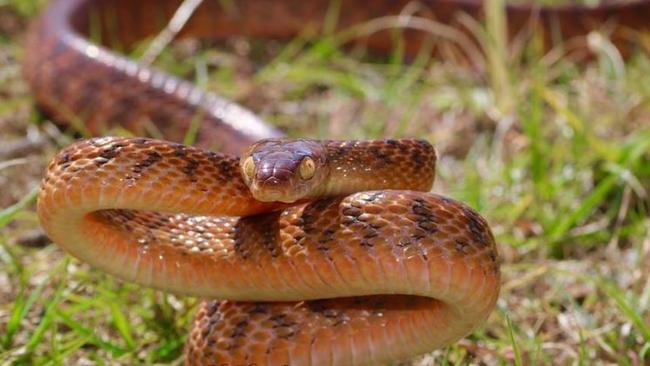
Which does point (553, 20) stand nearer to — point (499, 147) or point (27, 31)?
point (499, 147)

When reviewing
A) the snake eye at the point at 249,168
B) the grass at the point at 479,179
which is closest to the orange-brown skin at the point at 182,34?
the grass at the point at 479,179

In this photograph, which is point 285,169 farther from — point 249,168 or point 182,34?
point 182,34

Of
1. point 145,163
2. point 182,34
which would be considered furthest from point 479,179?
point 182,34

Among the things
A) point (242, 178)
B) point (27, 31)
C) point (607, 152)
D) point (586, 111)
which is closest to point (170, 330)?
point (242, 178)

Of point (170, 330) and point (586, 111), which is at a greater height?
point (586, 111)

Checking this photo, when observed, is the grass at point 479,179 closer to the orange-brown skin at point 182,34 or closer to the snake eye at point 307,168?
the orange-brown skin at point 182,34

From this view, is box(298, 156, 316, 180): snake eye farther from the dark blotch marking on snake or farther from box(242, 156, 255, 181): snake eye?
the dark blotch marking on snake

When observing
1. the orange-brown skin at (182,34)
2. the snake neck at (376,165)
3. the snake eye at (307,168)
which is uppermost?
the snake eye at (307,168)
